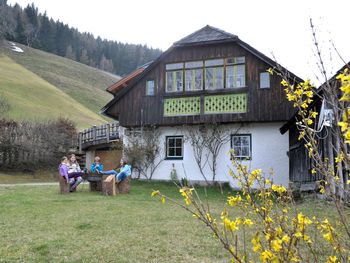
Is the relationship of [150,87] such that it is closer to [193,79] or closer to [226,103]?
[193,79]

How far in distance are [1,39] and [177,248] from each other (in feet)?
304

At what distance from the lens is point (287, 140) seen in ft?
53.8

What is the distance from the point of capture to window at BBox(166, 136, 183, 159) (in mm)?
18033

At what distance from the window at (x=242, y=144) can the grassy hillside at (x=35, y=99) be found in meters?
35.0

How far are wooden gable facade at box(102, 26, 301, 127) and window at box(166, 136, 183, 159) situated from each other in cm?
96

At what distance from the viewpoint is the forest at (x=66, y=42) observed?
99500mm

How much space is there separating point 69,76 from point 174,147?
70.7 meters

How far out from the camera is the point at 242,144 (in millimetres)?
17062

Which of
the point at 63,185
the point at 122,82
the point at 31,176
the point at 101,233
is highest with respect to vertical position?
the point at 122,82

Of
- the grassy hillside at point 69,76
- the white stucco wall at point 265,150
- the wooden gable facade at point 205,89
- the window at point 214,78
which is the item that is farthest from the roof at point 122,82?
the grassy hillside at point 69,76

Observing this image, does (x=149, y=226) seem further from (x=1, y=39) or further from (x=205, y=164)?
(x=1, y=39)

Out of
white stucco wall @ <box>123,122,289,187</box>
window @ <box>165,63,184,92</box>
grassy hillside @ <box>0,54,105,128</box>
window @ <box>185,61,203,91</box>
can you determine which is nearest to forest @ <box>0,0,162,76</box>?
grassy hillside @ <box>0,54,105,128</box>

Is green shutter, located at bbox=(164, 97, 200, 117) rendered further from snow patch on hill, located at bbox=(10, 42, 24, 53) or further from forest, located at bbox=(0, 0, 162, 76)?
forest, located at bbox=(0, 0, 162, 76)

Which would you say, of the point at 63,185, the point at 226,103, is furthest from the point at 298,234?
the point at 226,103
